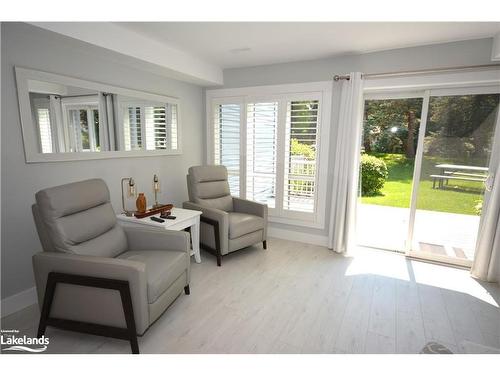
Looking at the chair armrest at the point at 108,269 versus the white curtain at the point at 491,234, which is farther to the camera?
the white curtain at the point at 491,234

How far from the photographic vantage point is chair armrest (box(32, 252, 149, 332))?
171 cm

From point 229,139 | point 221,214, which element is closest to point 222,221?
point 221,214

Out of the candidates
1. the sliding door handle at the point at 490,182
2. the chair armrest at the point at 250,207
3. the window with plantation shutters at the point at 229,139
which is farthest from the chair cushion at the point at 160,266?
the sliding door handle at the point at 490,182

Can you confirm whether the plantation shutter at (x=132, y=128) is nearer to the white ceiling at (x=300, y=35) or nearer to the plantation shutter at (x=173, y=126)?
the plantation shutter at (x=173, y=126)

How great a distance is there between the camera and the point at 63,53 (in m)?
2.37

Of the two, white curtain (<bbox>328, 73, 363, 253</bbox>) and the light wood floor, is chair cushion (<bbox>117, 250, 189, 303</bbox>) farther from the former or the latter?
white curtain (<bbox>328, 73, 363, 253</bbox>)

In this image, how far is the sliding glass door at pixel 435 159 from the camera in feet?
9.45

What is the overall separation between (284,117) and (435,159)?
6.06ft

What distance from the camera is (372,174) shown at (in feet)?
12.4

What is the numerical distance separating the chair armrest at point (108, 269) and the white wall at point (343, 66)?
247 centimetres

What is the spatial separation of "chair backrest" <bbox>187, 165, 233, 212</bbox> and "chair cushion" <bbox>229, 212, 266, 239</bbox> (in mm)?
285

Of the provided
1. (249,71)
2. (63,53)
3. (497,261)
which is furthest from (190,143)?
(497,261)
